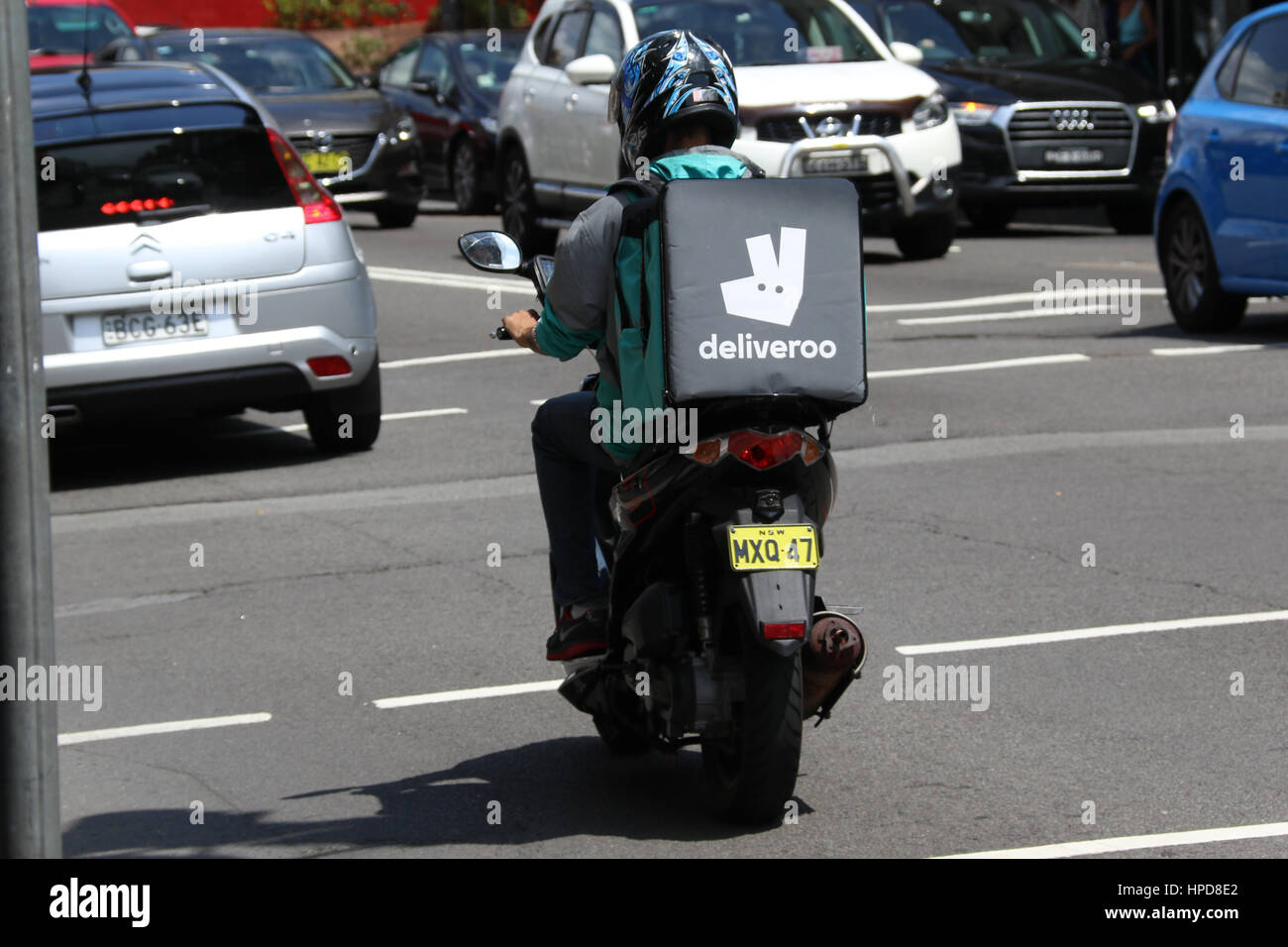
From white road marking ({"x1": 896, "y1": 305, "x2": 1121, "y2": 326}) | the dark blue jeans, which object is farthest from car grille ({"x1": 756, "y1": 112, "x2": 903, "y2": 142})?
Result: the dark blue jeans

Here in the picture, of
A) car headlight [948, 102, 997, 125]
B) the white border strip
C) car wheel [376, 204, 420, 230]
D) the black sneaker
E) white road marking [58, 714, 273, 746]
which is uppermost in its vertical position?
the black sneaker

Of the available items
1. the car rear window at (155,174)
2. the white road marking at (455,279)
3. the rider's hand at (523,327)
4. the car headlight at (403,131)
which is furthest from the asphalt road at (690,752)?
the car headlight at (403,131)

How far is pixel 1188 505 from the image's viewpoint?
866 centimetres

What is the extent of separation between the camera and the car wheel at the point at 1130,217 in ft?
66.2

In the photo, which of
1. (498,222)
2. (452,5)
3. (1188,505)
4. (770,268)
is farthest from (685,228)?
(452,5)

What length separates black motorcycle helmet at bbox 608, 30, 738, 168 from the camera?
198 inches

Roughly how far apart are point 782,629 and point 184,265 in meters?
5.92

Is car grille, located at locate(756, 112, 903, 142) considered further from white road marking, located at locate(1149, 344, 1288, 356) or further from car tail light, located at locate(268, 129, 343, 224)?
car tail light, located at locate(268, 129, 343, 224)

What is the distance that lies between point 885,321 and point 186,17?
92.2ft

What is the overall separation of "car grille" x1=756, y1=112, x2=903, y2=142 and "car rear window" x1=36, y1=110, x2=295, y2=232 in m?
6.96

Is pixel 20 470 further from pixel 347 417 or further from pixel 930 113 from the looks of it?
pixel 930 113

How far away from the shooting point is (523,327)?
17.0ft

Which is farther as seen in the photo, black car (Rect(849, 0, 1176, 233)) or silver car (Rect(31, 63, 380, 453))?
black car (Rect(849, 0, 1176, 233))
